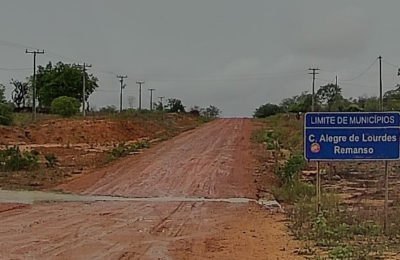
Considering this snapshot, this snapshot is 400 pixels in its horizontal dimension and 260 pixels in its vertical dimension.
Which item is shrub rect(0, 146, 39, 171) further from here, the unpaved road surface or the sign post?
the sign post

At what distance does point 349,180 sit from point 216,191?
570 cm

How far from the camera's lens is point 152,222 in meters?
15.0

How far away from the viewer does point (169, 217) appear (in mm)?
15898

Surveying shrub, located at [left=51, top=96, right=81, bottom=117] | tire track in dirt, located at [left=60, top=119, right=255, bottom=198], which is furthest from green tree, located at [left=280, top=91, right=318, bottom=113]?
tire track in dirt, located at [left=60, top=119, right=255, bottom=198]

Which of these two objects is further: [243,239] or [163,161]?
[163,161]

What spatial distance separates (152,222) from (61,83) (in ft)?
259

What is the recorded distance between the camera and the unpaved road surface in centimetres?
1139

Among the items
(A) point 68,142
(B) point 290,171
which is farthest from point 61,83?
(B) point 290,171

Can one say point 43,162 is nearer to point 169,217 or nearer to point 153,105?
point 169,217

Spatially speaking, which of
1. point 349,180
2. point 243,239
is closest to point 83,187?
point 349,180

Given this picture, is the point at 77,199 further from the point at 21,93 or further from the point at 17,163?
the point at 21,93

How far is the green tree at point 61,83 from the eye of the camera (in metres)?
91.6

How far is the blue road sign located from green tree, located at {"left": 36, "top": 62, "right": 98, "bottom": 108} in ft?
256

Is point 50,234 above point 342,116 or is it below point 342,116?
below
